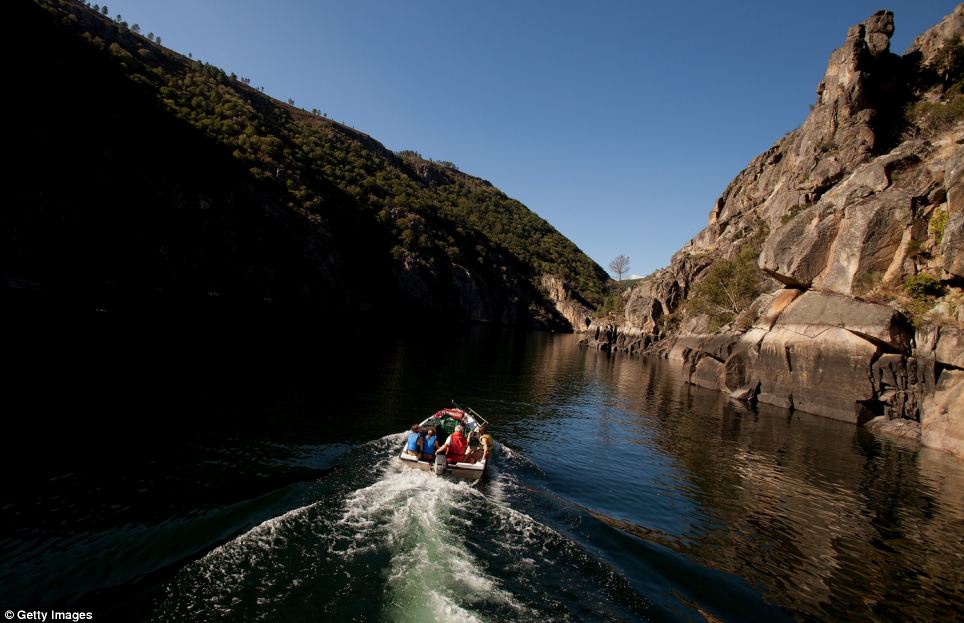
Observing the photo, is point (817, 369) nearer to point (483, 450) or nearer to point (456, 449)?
point (483, 450)

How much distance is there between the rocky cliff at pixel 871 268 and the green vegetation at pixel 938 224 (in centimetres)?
7

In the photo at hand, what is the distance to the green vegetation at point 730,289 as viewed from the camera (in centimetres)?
6206

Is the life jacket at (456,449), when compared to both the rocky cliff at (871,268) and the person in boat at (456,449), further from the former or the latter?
the rocky cliff at (871,268)

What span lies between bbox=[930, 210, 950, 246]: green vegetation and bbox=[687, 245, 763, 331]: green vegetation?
103ft

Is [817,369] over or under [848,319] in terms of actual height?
under

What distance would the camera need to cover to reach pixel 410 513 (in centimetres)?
1179

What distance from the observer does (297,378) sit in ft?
96.7

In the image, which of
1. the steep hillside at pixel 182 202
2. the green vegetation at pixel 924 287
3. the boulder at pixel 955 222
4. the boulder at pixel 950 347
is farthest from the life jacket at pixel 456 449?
the steep hillside at pixel 182 202

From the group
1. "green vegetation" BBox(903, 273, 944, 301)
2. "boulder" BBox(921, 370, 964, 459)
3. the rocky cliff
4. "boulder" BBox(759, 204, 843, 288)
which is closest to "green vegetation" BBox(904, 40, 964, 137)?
the rocky cliff

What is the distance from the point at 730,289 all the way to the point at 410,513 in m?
65.9

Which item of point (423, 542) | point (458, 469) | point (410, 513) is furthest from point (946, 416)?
point (423, 542)

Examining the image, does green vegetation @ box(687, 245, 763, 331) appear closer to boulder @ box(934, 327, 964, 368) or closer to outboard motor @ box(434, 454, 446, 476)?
boulder @ box(934, 327, 964, 368)

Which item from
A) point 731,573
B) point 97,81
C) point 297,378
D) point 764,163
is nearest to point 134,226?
point 97,81

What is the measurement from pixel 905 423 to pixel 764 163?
84724 millimetres
